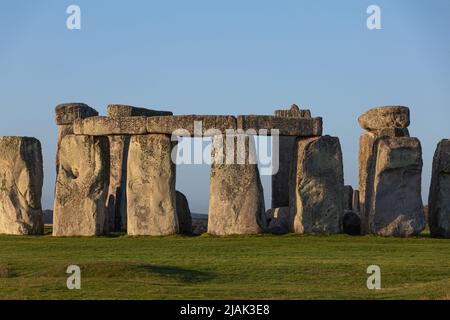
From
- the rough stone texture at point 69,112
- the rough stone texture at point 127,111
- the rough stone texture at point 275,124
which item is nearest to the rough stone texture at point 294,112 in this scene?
the rough stone texture at point 127,111

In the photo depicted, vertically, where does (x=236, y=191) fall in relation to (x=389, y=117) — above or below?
below

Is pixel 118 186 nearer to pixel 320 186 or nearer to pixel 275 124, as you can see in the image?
pixel 275 124

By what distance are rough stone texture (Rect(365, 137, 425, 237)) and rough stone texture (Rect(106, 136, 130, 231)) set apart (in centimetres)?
879

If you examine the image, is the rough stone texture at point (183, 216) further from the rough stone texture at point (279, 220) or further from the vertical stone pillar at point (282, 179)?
the vertical stone pillar at point (282, 179)

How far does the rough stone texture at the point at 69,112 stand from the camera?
126ft

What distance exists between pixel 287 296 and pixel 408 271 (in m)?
4.56

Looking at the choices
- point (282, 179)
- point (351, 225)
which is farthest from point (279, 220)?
point (282, 179)

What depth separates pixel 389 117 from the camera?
35.1 m

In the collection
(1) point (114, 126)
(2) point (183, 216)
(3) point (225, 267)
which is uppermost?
(1) point (114, 126)

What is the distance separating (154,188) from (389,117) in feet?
24.1

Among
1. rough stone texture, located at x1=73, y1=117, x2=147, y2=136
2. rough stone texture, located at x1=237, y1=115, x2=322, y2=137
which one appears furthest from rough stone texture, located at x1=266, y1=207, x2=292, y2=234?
rough stone texture, located at x1=73, y1=117, x2=147, y2=136

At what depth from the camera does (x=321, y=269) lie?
24.7 m

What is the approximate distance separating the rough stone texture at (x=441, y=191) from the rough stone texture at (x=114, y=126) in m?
7.81

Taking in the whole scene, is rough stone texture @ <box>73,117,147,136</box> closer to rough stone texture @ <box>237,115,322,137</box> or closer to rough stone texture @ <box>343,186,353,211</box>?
rough stone texture @ <box>237,115,322,137</box>
